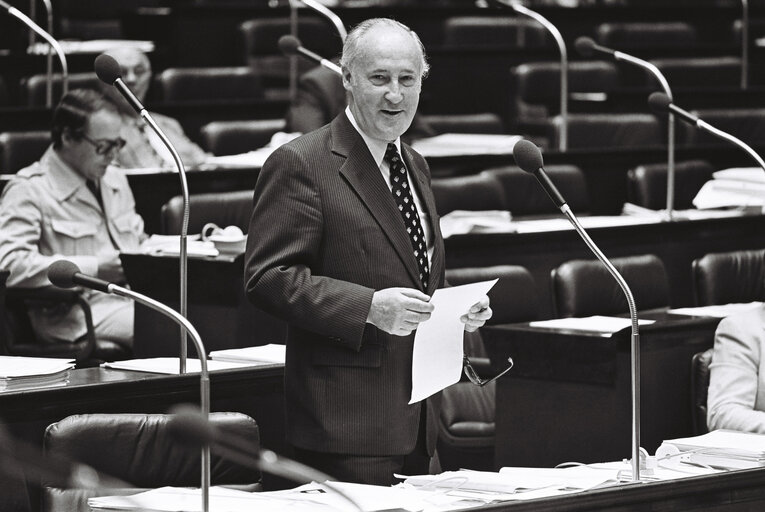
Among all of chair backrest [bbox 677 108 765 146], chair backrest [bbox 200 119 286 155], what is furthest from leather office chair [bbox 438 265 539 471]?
chair backrest [bbox 677 108 765 146]

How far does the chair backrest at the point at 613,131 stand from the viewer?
718cm

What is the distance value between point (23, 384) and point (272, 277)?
839 millimetres

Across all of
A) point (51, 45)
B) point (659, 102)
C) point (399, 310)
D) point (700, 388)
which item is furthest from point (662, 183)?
point (399, 310)

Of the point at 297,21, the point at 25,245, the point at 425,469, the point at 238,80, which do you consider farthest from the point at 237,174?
the point at 425,469

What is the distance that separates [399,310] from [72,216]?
250 centimetres

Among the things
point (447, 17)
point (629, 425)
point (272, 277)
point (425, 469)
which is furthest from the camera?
point (447, 17)

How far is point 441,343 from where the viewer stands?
2805 millimetres

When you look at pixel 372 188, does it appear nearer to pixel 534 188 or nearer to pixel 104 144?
pixel 104 144

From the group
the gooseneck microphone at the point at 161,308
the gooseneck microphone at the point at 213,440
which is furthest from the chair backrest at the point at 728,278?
the gooseneck microphone at the point at 213,440

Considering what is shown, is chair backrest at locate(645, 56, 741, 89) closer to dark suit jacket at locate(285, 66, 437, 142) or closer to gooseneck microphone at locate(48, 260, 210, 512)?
dark suit jacket at locate(285, 66, 437, 142)

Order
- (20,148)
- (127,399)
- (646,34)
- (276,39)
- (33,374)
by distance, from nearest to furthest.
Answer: (33,374), (127,399), (20,148), (276,39), (646,34)

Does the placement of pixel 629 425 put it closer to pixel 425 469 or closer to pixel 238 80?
pixel 425 469

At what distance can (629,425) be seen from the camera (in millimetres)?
3732

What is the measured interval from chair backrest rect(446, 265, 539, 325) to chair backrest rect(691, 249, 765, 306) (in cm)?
63
